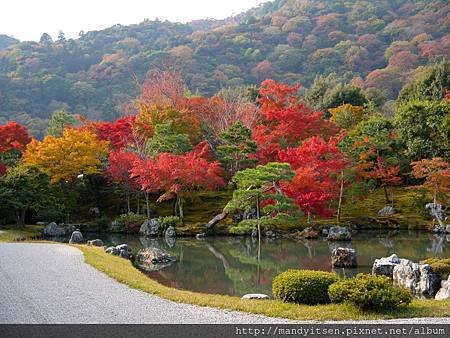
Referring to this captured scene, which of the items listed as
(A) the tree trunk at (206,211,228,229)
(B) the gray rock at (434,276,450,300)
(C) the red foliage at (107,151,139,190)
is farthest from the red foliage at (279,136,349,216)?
(B) the gray rock at (434,276,450,300)

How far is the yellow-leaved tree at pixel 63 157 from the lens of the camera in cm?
2953

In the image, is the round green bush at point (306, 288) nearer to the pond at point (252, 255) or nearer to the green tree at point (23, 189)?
the pond at point (252, 255)

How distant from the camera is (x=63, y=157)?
3003cm

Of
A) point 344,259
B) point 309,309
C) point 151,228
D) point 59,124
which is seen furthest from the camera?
point 59,124

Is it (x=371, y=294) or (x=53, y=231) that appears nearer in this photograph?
(x=371, y=294)

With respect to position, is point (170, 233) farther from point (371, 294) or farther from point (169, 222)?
point (371, 294)

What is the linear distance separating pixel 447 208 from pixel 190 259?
17.0 m

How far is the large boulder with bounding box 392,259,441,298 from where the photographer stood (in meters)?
11.2

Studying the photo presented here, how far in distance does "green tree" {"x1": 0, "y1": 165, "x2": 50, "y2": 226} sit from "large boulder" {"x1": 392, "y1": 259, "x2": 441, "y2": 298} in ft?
64.1

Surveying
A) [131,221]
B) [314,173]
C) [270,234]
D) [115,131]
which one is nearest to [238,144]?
[314,173]

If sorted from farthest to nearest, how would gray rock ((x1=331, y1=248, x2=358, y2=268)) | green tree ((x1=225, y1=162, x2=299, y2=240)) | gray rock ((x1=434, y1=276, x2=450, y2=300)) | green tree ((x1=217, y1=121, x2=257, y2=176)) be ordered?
green tree ((x1=217, y1=121, x2=257, y2=176))
green tree ((x1=225, y1=162, x2=299, y2=240))
gray rock ((x1=331, y1=248, x2=358, y2=268))
gray rock ((x1=434, y1=276, x2=450, y2=300))


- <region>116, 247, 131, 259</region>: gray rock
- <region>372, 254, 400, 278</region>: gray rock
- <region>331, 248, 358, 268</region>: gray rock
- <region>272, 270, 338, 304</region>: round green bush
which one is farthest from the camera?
<region>116, 247, 131, 259</region>: gray rock

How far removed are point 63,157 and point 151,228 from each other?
26.1ft

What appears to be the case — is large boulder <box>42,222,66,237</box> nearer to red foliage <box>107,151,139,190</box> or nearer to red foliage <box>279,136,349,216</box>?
red foliage <box>107,151,139,190</box>
